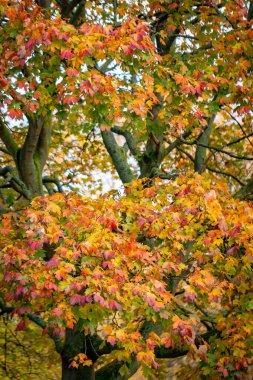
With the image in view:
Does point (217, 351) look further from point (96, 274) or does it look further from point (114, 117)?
point (114, 117)

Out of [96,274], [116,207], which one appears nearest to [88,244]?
[96,274]

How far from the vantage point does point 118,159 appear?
9938mm

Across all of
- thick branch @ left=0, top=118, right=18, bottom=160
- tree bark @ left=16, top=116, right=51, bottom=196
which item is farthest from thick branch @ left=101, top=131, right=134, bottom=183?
thick branch @ left=0, top=118, right=18, bottom=160

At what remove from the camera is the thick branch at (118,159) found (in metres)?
9.83

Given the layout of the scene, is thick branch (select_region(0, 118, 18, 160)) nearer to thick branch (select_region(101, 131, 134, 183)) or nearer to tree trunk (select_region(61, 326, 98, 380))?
thick branch (select_region(101, 131, 134, 183))

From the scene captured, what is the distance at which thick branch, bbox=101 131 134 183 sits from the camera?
9.83 meters

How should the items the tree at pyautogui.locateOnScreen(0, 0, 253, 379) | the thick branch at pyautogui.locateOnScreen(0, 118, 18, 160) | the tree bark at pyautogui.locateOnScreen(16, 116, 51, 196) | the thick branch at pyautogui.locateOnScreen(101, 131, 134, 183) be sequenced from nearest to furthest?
the tree at pyautogui.locateOnScreen(0, 0, 253, 379)
the tree bark at pyautogui.locateOnScreen(16, 116, 51, 196)
the thick branch at pyautogui.locateOnScreen(0, 118, 18, 160)
the thick branch at pyautogui.locateOnScreen(101, 131, 134, 183)

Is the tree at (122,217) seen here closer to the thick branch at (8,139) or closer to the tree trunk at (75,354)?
the thick branch at (8,139)

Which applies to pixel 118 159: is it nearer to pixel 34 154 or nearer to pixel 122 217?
pixel 34 154

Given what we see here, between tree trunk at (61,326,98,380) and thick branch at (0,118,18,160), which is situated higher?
thick branch at (0,118,18,160)

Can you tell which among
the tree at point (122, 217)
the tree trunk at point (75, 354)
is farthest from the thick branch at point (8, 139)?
the tree trunk at point (75, 354)

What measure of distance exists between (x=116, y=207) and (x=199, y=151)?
4470 mm

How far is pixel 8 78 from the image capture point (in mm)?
6621

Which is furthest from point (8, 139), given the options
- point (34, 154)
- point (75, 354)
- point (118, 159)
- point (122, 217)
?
point (75, 354)
